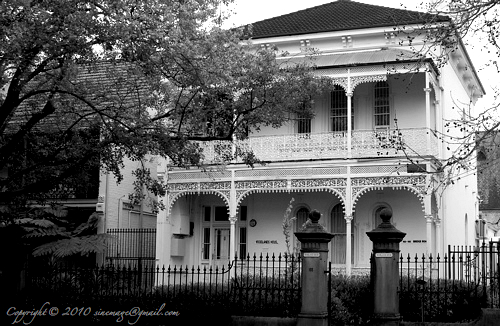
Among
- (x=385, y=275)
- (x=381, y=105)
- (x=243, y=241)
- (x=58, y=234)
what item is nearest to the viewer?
(x=385, y=275)

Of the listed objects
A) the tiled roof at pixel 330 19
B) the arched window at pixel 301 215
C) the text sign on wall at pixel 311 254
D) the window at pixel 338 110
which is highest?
the tiled roof at pixel 330 19

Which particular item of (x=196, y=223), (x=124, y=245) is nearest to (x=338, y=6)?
(x=196, y=223)

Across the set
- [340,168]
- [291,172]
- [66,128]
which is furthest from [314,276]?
[291,172]

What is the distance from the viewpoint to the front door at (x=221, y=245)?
25.4 metres

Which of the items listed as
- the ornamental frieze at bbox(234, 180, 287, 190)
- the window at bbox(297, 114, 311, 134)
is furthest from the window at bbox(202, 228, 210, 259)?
the window at bbox(297, 114, 311, 134)

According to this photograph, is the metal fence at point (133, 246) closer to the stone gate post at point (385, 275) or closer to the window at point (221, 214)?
→ the window at point (221, 214)

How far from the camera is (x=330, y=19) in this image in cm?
2536

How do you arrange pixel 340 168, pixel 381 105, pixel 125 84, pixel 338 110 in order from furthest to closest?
1. pixel 338 110
2. pixel 381 105
3. pixel 340 168
4. pixel 125 84

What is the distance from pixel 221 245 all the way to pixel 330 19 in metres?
9.13

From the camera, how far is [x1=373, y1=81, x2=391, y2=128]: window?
24.1m

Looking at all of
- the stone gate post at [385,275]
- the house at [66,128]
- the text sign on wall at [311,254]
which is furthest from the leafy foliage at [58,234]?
the stone gate post at [385,275]

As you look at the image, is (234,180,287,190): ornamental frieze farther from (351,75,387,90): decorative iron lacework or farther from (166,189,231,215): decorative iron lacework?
(351,75,387,90): decorative iron lacework

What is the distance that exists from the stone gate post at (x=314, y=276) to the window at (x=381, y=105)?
38.9ft

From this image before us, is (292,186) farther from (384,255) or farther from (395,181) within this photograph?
(384,255)
